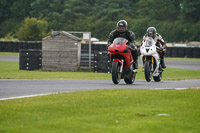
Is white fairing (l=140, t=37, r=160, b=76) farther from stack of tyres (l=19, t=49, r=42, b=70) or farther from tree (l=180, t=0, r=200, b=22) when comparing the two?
tree (l=180, t=0, r=200, b=22)

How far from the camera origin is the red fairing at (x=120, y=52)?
15.6 meters

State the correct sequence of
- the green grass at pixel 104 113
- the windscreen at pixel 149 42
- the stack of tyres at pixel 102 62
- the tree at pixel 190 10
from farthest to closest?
1. the tree at pixel 190 10
2. the stack of tyres at pixel 102 62
3. the windscreen at pixel 149 42
4. the green grass at pixel 104 113

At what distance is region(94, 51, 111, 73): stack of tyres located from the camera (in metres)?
29.6

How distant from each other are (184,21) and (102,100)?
6164 centimetres

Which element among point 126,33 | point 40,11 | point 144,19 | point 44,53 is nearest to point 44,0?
point 40,11

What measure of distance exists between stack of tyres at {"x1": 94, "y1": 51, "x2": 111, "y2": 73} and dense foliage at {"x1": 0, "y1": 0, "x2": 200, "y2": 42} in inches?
1394

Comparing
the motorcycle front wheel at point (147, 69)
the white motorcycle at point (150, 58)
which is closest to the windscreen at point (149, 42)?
the white motorcycle at point (150, 58)

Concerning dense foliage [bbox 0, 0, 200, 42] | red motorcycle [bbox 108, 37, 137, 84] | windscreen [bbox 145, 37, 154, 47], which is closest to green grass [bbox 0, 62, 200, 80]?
windscreen [bbox 145, 37, 154, 47]

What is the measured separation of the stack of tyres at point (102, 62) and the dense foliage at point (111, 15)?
35.4 metres

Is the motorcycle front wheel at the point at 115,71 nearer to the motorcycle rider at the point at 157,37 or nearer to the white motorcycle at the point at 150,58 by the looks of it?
the white motorcycle at the point at 150,58

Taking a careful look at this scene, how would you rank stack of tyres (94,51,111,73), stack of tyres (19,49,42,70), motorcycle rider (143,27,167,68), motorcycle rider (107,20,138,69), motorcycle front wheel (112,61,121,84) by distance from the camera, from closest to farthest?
1. motorcycle front wheel (112,61,121,84)
2. motorcycle rider (107,20,138,69)
3. motorcycle rider (143,27,167,68)
4. stack of tyres (94,51,111,73)
5. stack of tyres (19,49,42,70)

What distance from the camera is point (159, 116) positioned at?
8.70 meters

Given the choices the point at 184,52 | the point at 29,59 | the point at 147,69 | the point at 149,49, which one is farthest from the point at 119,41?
the point at 184,52

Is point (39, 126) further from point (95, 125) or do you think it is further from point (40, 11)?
point (40, 11)
